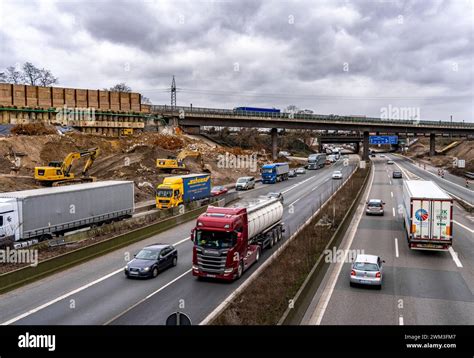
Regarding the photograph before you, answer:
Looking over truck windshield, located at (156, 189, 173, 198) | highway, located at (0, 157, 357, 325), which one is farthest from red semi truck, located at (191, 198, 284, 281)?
truck windshield, located at (156, 189, 173, 198)

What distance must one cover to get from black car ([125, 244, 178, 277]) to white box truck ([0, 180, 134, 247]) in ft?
27.2

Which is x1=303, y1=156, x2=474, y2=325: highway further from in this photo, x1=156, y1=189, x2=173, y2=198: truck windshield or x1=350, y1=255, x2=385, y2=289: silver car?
x1=156, y1=189, x2=173, y2=198: truck windshield

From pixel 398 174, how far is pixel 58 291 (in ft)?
218

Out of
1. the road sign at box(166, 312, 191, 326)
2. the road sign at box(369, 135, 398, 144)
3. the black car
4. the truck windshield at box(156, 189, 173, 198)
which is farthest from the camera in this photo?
the road sign at box(369, 135, 398, 144)

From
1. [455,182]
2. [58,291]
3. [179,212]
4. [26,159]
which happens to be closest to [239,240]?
[58,291]

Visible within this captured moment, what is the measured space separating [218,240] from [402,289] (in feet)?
29.0

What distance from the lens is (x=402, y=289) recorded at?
19719 millimetres

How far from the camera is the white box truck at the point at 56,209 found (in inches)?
1001

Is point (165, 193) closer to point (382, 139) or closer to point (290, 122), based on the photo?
point (290, 122)

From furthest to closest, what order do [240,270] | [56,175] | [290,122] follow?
[290,122], [56,175], [240,270]

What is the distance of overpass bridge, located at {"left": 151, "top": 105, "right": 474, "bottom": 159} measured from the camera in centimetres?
8862

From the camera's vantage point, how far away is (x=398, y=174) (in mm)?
75125

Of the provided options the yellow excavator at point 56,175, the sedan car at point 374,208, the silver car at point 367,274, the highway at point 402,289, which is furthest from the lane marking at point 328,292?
the yellow excavator at point 56,175

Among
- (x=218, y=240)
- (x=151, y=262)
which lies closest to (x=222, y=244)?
(x=218, y=240)
